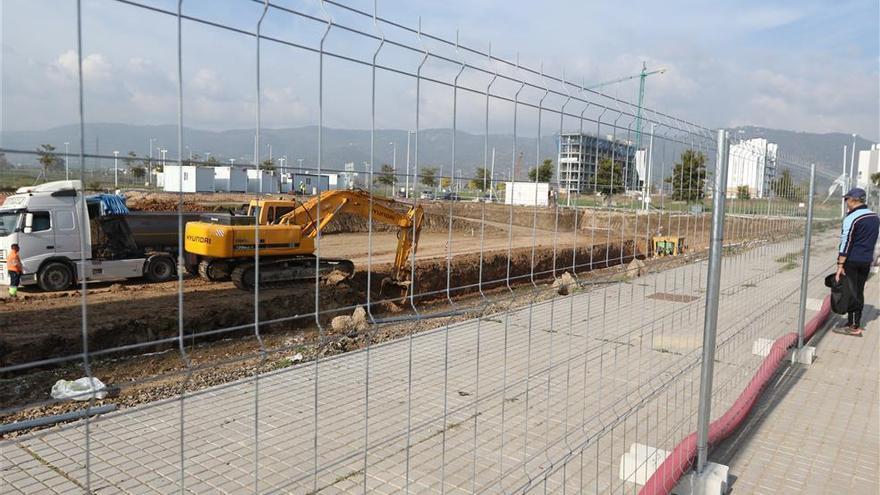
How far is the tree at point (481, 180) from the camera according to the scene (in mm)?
2734

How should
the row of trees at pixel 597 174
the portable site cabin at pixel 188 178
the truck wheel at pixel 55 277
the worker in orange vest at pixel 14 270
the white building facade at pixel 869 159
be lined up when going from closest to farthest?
the row of trees at pixel 597 174, the portable site cabin at pixel 188 178, the worker in orange vest at pixel 14 270, the truck wheel at pixel 55 277, the white building facade at pixel 869 159

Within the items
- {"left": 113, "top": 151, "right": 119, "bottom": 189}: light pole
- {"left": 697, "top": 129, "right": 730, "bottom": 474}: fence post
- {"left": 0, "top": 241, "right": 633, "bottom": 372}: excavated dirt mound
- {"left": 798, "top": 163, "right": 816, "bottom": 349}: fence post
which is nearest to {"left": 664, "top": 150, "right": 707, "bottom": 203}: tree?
{"left": 798, "top": 163, "right": 816, "bottom": 349}: fence post

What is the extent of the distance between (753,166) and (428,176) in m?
5.53

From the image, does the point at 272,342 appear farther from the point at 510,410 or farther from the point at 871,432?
the point at 871,432

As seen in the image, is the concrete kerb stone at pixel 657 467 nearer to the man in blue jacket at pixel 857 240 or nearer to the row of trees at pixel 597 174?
the row of trees at pixel 597 174

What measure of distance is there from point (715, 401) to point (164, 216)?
14.3m

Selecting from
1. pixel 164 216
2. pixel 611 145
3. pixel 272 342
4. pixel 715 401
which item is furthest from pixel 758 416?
pixel 164 216

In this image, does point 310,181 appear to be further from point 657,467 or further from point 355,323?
point 355,323

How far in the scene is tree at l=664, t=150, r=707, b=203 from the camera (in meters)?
5.31

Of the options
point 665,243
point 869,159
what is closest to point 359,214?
point 665,243

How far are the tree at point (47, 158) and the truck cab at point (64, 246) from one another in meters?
12.3

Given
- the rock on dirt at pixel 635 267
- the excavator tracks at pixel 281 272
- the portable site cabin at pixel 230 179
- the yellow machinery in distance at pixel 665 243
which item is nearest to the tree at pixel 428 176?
the portable site cabin at pixel 230 179

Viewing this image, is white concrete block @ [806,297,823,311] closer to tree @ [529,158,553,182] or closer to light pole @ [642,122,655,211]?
light pole @ [642,122,655,211]

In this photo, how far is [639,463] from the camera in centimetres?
372
